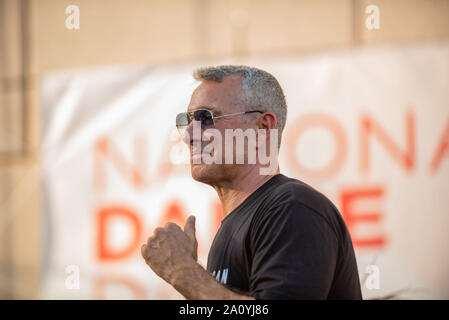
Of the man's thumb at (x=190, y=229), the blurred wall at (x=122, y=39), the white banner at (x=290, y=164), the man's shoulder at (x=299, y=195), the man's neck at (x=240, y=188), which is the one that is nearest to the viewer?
the man's shoulder at (x=299, y=195)

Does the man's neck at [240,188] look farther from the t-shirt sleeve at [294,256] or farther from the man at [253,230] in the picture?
the t-shirt sleeve at [294,256]

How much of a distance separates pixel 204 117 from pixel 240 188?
Answer: 0.29m

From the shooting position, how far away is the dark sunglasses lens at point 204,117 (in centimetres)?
220

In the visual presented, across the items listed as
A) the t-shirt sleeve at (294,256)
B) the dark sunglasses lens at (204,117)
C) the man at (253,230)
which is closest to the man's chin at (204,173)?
the man at (253,230)

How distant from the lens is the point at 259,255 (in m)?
1.74

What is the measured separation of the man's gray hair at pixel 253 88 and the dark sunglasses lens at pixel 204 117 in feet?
0.40

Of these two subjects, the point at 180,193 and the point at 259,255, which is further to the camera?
the point at 180,193

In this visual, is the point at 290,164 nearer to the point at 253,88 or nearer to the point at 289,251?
the point at 253,88

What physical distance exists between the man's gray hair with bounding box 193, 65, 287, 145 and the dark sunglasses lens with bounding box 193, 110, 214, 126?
12cm

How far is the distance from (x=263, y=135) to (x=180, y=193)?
240 cm

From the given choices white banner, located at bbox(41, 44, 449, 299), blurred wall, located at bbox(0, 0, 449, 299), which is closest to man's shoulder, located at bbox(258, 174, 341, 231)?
white banner, located at bbox(41, 44, 449, 299)

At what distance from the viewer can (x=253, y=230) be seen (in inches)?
72.7

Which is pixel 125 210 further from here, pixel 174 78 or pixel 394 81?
pixel 394 81
